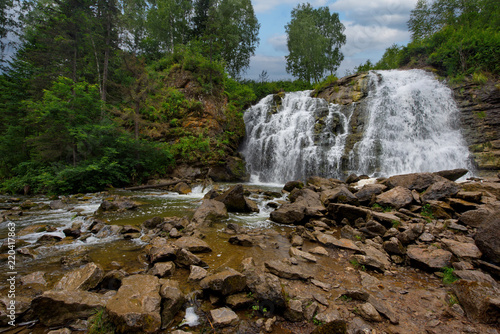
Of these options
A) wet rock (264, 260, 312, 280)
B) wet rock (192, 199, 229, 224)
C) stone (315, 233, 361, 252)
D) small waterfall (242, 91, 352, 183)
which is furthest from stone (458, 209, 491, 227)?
small waterfall (242, 91, 352, 183)

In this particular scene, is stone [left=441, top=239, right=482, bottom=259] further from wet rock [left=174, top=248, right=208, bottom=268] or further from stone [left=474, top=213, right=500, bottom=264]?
wet rock [left=174, top=248, right=208, bottom=268]

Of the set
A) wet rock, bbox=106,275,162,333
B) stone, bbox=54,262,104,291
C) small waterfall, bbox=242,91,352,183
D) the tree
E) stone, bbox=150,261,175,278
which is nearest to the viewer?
wet rock, bbox=106,275,162,333

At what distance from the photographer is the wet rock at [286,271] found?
11.3 feet

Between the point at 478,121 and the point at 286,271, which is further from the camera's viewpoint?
the point at 478,121

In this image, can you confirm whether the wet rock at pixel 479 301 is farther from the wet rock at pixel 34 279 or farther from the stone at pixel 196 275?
the wet rock at pixel 34 279

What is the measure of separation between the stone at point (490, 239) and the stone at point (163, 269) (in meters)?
5.61

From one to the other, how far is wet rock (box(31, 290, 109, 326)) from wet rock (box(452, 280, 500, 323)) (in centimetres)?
469

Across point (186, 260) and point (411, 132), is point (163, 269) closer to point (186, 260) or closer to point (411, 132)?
point (186, 260)

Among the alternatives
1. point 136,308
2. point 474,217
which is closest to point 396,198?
point 474,217

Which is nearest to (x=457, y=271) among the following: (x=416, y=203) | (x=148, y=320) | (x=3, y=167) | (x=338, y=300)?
(x=338, y=300)

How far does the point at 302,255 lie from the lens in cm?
441

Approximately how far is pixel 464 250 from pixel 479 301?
5.85ft

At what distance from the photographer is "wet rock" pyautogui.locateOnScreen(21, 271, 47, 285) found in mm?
3111

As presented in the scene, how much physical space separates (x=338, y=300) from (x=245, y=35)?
1429 inches
